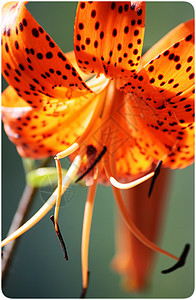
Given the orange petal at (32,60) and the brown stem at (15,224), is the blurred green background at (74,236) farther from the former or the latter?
the orange petal at (32,60)

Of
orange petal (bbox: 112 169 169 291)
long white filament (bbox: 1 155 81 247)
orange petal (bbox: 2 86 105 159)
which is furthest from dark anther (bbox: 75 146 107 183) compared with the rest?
orange petal (bbox: 112 169 169 291)

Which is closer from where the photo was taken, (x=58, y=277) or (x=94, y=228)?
(x=58, y=277)

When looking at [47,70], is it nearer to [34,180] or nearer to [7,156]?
[34,180]

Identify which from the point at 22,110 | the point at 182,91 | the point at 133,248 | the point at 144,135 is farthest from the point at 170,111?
the point at 133,248

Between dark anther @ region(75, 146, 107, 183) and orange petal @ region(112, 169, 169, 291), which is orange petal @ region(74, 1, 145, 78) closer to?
dark anther @ region(75, 146, 107, 183)

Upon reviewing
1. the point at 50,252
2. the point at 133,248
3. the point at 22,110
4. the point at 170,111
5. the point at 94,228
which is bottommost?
the point at 94,228

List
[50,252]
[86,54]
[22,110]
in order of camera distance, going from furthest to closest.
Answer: [50,252] < [22,110] < [86,54]
